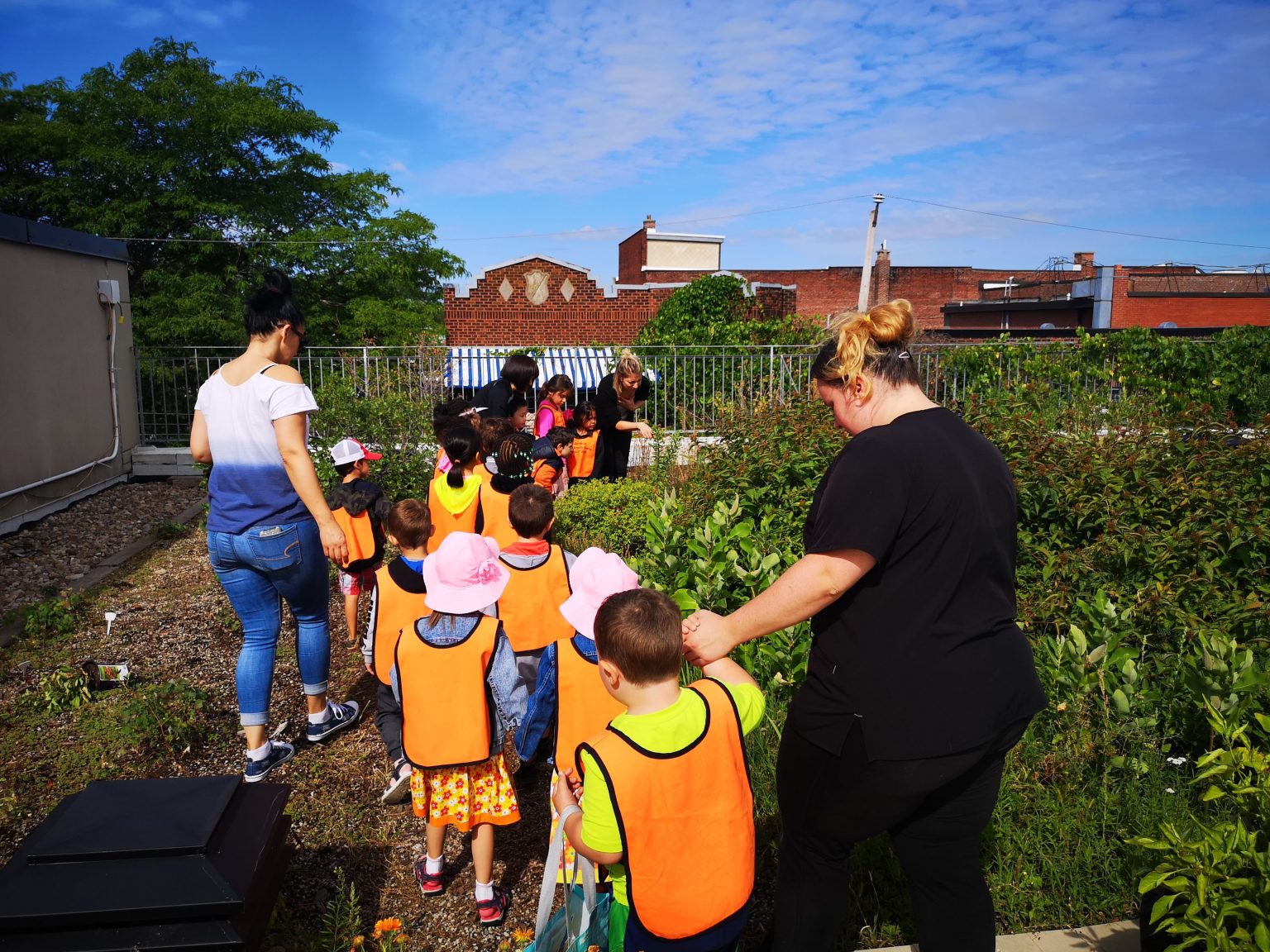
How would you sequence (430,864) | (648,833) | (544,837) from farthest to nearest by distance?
(544,837)
(430,864)
(648,833)

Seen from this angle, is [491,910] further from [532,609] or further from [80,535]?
[80,535]

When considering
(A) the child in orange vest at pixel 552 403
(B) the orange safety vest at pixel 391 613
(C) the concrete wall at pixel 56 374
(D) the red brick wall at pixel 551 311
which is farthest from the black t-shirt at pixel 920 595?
(D) the red brick wall at pixel 551 311

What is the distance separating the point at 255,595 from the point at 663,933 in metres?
2.39

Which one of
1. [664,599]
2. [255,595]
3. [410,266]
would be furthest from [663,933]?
[410,266]

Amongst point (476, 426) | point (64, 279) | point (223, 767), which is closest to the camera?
point (223, 767)

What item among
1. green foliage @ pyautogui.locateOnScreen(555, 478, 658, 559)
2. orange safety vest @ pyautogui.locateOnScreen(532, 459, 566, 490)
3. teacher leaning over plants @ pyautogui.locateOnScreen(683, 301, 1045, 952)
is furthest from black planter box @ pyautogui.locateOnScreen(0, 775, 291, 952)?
green foliage @ pyautogui.locateOnScreen(555, 478, 658, 559)

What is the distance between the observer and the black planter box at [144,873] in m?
1.67

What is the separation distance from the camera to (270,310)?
3.44 meters

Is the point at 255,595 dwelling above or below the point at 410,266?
below

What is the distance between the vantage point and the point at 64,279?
9.62 m

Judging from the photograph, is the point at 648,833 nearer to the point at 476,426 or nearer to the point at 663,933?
the point at 663,933

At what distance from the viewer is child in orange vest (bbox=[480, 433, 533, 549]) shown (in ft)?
14.6

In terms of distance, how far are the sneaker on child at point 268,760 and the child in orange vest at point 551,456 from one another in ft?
6.67

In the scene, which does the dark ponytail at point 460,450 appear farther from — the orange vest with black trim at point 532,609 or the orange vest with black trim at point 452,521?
the orange vest with black trim at point 532,609
